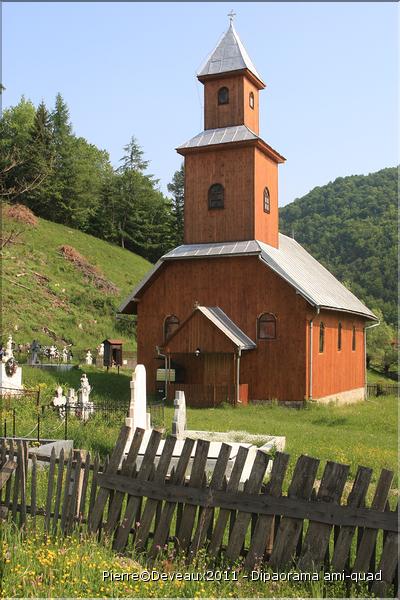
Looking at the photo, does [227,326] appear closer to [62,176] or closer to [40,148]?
[40,148]

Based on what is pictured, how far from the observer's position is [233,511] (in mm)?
7223

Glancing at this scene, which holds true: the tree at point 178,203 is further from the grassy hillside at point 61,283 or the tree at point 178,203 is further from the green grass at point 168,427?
the green grass at point 168,427

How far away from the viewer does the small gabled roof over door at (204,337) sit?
24797 mm

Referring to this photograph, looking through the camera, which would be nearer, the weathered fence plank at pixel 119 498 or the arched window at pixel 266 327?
the weathered fence plank at pixel 119 498

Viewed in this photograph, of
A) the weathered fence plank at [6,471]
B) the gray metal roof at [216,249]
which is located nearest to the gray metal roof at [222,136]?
the gray metal roof at [216,249]

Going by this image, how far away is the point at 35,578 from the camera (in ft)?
20.9

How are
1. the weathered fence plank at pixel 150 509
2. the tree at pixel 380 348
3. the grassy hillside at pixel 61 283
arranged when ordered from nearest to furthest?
1. the weathered fence plank at pixel 150 509
2. the grassy hillside at pixel 61 283
3. the tree at pixel 380 348

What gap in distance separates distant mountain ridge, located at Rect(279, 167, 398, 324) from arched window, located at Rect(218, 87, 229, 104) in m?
36.3

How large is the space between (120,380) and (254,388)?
6614 millimetres

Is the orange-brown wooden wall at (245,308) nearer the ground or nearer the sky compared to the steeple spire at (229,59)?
nearer the ground

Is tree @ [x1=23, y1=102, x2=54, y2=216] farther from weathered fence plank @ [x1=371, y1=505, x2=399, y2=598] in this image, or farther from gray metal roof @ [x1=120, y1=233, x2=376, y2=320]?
weathered fence plank @ [x1=371, y1=505, x2=399, y2=598]

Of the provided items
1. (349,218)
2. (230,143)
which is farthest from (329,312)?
(349,218)

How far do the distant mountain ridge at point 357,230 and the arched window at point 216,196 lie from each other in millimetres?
37338

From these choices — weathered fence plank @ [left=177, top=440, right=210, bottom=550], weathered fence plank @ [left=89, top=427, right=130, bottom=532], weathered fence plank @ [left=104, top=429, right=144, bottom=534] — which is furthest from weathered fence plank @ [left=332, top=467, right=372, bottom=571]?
weathered fence plank @ [left=89, top=427, right=130, bottom=532]
